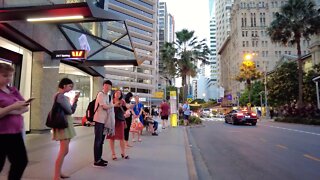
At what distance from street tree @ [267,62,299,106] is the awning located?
3056cm

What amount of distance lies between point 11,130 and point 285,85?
46686 mm

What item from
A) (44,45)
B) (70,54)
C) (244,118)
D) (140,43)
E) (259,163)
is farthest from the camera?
(140,43)

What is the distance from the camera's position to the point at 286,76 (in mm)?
46094

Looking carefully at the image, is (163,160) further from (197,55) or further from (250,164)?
(197,55)

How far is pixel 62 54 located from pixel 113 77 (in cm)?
6678

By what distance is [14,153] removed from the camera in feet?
12.0

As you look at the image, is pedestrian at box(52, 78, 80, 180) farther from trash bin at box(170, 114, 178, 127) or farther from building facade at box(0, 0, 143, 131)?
trash bin at box(170, 114, 178, 127)

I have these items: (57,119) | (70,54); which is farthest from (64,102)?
(70,54)

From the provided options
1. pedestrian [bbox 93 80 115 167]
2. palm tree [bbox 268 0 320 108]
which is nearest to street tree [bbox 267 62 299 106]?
palm tree [bbox 268 0 320 108]

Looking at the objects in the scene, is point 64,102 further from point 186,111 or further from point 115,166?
point 186,111

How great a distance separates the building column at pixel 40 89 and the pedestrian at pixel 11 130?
11.1 meters

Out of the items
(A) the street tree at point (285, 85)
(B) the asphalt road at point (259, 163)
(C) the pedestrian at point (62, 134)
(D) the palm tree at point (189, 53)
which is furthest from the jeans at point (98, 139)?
(A) the street tree at point (285, 85)

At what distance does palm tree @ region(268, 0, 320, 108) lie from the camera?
32625 mm

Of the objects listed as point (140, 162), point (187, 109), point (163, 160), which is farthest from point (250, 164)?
point (187, 109)
